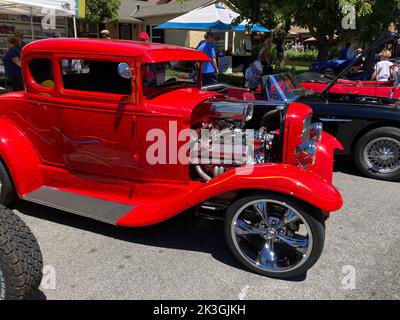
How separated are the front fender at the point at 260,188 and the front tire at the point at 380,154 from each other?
2.58 meters

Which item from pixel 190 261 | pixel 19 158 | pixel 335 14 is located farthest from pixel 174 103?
pixel 335 14

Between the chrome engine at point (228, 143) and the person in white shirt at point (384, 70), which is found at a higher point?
the person in white shirt at point (384, 70)

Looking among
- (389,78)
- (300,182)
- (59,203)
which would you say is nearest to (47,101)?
(59,203)

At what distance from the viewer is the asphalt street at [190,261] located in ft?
9.00

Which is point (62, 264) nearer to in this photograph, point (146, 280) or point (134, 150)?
point (146, 280)

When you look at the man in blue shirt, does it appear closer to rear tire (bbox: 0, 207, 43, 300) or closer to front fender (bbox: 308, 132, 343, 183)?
front fender (bbox: 308, 132, 343, 183)

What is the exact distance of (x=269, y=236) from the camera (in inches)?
117

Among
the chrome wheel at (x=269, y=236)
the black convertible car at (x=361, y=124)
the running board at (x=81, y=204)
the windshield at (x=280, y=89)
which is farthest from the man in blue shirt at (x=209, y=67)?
the chrome wheel at (x=269, y=236)

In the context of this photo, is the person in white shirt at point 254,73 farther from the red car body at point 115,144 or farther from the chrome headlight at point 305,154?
the chrome headlight at point 305,154

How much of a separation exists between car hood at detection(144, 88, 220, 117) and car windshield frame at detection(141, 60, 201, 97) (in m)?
0.09

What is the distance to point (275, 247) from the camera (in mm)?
3000

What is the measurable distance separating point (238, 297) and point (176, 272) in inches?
22.3

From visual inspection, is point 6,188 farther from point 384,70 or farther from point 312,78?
point 384,70

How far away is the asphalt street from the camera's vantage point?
2.74m
